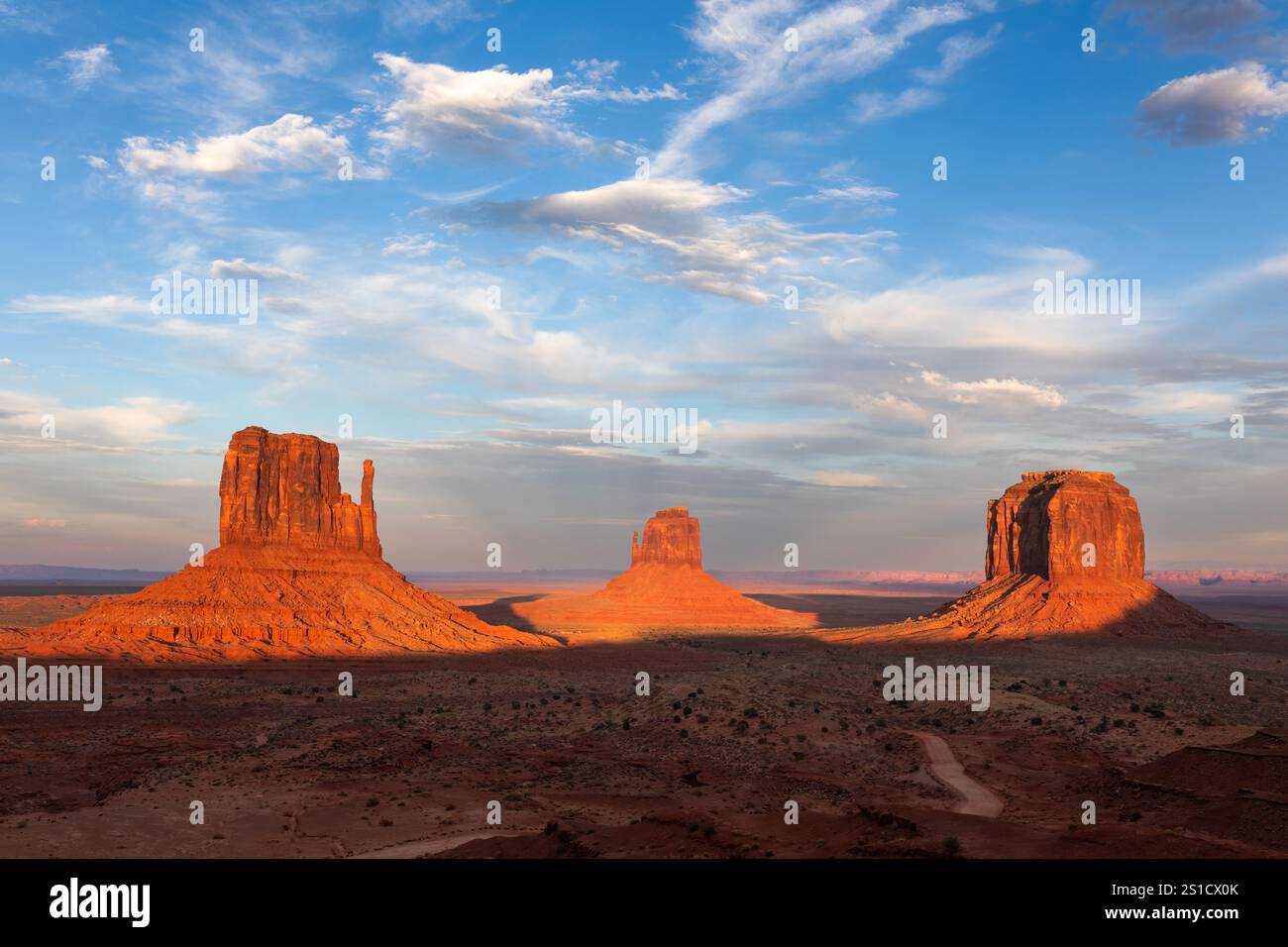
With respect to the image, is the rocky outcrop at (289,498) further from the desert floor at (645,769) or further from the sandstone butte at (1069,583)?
the sandstone butte at (1069,583)

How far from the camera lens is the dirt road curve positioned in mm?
27906

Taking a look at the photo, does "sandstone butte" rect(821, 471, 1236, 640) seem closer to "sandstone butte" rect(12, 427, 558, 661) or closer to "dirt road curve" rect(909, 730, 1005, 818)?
"sandstone butte" rect(12, 427, 558, 661)

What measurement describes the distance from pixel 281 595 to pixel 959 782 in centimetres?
7032

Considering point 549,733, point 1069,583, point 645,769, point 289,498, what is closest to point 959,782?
point 645,769

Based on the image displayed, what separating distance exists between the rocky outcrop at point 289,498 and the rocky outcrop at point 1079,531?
81.7 m

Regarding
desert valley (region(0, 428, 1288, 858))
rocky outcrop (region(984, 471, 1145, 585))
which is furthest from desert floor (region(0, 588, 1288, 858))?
rocky outcrop (region(984, 471, 1145, 585))

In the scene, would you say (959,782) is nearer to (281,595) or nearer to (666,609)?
(281,595)

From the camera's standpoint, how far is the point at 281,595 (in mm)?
86312

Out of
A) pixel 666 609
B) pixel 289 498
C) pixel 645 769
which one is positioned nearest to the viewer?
pixel 645 769

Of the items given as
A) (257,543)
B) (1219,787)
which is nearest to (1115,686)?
(1219,787)

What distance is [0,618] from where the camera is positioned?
120 metres

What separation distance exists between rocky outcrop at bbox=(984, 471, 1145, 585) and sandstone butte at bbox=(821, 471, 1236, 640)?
0.40 feet
